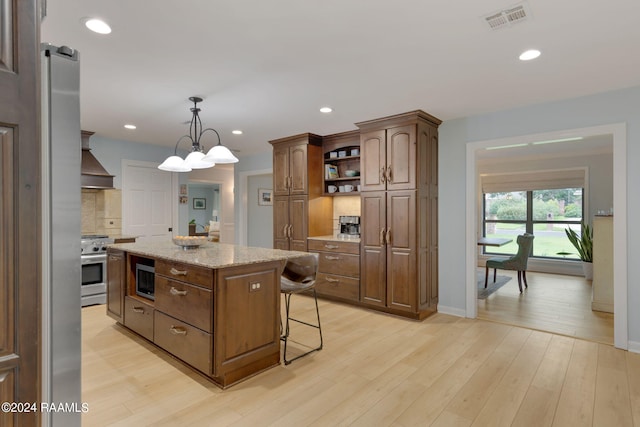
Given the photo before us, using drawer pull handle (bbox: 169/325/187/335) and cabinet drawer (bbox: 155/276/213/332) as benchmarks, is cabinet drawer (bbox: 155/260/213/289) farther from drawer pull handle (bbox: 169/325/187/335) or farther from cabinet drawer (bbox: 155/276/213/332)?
drawer pull handle (bbox: 169/325/187/335)

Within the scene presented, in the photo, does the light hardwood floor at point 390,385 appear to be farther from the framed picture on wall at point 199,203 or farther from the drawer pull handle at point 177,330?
the framed picture on wall at point 199,203

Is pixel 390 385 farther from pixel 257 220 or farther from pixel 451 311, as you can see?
pixel 257 220

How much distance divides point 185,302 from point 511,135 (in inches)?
144

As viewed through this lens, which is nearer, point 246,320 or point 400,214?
point 246,320

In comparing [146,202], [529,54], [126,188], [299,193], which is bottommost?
[146,202]

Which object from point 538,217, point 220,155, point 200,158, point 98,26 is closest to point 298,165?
point 200,158

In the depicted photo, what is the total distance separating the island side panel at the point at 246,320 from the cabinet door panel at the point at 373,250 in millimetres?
1781

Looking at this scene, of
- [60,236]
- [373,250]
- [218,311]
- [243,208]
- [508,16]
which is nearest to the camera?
[60,236]

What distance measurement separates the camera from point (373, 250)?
428cm

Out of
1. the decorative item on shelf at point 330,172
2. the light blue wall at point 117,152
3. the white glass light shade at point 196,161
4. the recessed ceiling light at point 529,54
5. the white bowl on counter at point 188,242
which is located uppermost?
the recessed ceiling light at point 529,54

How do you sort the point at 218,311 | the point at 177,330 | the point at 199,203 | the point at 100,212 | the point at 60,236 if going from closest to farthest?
1. the point at 60,236
2. the point at 218,311
3. the point at 177,330
4. the point at 100,212
5. the point at 199,203

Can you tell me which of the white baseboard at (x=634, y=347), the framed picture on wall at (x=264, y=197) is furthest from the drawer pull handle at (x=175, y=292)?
the framed picture on wall at (x=264, y=197)

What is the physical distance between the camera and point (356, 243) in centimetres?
446

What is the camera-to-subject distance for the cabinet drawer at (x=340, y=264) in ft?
14.6
